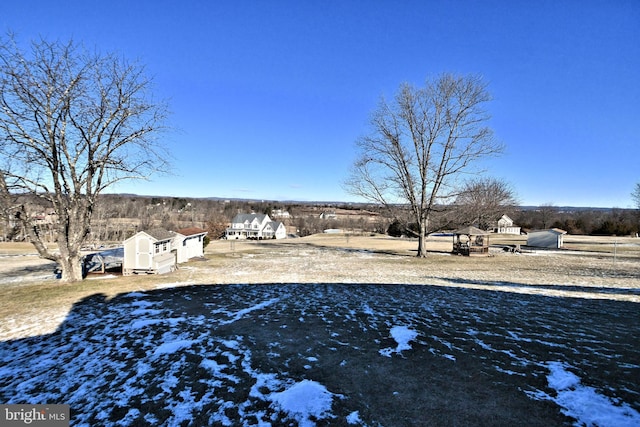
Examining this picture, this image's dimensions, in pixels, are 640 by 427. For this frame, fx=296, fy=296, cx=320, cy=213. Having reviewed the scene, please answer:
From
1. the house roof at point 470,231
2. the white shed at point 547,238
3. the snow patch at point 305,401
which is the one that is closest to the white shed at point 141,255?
the snow patch at point 305,401

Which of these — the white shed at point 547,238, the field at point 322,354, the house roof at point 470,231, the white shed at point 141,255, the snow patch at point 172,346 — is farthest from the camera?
the white shed at point 547,238

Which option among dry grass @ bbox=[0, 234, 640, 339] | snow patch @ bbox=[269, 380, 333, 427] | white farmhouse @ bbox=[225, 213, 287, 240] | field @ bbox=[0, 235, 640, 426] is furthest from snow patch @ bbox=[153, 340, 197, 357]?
white farmhouse @ bbox=[225, 213, 287, 240]

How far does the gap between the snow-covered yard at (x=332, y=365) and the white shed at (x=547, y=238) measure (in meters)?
26.4

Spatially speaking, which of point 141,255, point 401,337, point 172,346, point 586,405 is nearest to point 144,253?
point 141,255

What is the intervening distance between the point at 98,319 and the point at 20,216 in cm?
591

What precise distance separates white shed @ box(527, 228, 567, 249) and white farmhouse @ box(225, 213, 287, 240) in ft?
182

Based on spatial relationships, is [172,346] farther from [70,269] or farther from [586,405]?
[70,269]

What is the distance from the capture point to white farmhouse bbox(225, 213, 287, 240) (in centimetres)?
7656

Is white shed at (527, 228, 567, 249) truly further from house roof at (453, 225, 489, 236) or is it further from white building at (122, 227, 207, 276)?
white building at (122, 227, 207, 276)

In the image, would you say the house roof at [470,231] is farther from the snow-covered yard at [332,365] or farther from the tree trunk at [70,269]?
the tree trunk at [70,269]

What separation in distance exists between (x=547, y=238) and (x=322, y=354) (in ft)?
119

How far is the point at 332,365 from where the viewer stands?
5672 millimetres

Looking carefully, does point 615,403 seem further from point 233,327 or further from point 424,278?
point 424,278

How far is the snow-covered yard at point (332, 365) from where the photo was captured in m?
4.27
